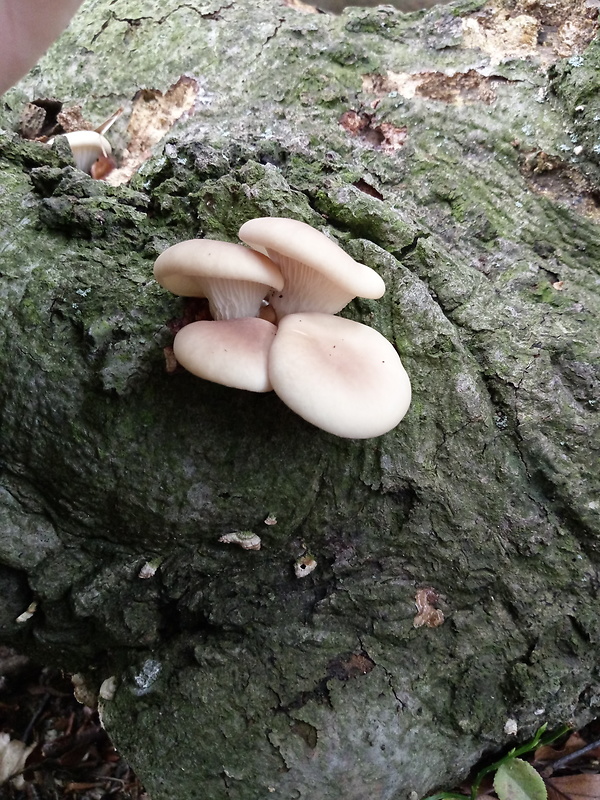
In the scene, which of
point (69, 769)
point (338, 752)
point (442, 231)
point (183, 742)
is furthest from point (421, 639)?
point (69, 769)

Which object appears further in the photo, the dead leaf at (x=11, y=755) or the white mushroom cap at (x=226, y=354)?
the dead leaf at (x=11, y=755)

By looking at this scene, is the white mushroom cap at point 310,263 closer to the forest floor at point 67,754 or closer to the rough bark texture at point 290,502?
the rough bark texture at point 290,502

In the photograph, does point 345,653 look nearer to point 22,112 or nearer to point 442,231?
point 442,231

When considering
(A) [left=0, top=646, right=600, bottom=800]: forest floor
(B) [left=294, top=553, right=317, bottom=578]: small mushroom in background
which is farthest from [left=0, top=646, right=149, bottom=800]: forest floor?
(B) [left=294, top=553, right=317, bottom=578]: small mushroom in background

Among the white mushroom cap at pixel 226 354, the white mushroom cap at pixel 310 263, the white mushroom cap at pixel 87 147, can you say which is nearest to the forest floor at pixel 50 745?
the white mushroom cap at pixel 226 354

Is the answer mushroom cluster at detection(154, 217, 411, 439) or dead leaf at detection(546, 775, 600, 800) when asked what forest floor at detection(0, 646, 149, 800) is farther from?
mushroom cluster at detection(154, 217, 411, 439)
